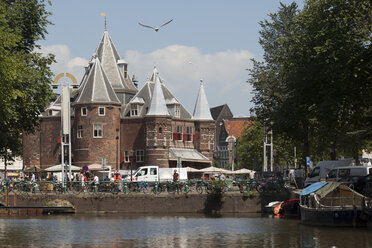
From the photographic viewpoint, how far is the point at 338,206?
39312 millimetres

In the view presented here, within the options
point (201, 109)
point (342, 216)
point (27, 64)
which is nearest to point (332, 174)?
point (342, 216)

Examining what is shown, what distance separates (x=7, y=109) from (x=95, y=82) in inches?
2299

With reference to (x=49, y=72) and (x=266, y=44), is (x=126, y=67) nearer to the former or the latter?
(x=266, y=44)

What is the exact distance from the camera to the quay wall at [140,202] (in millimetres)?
58062

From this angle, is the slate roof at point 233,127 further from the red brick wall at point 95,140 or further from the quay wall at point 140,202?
the quay wall at point 140,202

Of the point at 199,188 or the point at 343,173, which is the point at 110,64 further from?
the point at 343,173

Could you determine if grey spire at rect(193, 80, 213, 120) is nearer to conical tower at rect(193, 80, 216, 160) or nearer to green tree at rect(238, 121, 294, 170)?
conical tower at rect(193, 80, 216, 160)

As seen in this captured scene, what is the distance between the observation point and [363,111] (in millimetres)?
48938

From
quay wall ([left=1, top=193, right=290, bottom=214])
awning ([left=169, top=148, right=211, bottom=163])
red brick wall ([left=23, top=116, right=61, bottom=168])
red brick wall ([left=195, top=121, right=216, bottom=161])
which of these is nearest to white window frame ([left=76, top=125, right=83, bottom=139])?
red brick wall ([left=23, top=116, right=61, bottom=168])

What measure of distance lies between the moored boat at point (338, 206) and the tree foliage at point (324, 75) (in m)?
6.45

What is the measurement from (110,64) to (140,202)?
49.7 m

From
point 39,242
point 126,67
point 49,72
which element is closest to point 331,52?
point 49,72

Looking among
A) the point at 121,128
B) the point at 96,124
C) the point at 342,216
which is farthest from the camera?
the point at 121,128

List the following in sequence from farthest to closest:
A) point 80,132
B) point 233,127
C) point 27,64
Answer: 1. point 233,127
2. point 80,132
3. point 27,64
